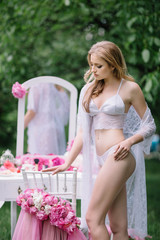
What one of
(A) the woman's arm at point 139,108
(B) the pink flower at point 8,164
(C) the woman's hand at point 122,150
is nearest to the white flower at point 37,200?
(C) the woman's hand at point 122,150

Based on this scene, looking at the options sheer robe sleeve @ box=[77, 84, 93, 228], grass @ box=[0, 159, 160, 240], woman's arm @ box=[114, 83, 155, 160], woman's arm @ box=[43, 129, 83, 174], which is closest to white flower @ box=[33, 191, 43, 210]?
woman's arm @ box=[43, 129, 83, 174]

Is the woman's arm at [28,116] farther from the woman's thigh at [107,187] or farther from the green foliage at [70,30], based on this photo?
the woman's thigh at [107,187]

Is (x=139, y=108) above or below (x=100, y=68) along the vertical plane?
below

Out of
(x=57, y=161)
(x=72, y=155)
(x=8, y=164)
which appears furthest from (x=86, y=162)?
(x=8, y=164)

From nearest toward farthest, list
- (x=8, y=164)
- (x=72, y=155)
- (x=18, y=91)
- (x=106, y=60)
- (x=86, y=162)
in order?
(x=106, y=60) < (x=72, y=155) < (x=86, y=162) < (x=8, y=164) < (x=18, y=91)

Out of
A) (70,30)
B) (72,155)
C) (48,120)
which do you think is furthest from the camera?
(70,30)

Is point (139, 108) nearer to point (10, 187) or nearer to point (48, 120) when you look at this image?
point (10, 187)

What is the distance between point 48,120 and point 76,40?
13.7ft

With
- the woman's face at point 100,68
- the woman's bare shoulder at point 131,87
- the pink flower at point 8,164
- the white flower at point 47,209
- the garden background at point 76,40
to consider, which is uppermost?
the garden background at point 76,40

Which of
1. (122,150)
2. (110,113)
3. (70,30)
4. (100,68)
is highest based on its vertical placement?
(70,30)

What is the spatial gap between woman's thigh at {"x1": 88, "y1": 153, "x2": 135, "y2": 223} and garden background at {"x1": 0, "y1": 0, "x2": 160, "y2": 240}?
1.94 m

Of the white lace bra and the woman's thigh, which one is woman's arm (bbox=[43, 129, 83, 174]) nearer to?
the white lace bra

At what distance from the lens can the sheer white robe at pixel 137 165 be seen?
2.94 metres

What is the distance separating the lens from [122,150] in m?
2.71
